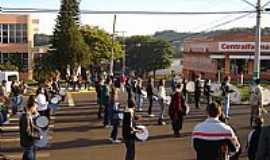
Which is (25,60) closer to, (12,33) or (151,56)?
(12,33)

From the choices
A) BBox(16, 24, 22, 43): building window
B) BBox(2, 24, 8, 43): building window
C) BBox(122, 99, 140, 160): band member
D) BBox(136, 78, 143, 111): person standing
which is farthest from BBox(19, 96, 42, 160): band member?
BBox(16, 24, 22, 43): building window

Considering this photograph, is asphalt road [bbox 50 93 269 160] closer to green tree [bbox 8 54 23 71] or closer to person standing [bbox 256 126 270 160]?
person standing [bbox 256 126 270 160]

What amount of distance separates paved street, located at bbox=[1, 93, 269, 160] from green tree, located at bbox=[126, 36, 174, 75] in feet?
264

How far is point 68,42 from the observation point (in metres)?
57.7

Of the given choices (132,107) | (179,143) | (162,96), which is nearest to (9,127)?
(162,96)

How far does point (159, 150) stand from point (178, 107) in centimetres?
→ 230

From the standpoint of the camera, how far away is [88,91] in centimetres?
3978

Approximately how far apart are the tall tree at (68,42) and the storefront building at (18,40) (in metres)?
11.6

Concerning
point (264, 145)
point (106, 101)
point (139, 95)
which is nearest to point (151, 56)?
point (139, 95)

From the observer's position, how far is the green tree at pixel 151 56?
338ft

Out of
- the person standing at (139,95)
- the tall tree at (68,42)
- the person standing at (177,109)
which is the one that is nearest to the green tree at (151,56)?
the tall tree at (68,42)

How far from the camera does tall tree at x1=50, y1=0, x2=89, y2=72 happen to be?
55781 mm

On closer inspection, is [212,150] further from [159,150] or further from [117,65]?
[117,65]

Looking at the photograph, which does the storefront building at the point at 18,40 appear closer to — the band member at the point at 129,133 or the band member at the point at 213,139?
the band member at the point at 129,133
